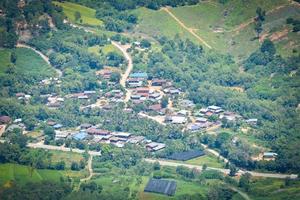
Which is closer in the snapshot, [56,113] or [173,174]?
[173,174]

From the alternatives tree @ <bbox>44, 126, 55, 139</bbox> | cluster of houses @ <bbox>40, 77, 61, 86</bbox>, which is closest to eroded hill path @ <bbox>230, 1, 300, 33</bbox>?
cluster of houses @ <bbox>40, 77, 61, 86</bbox>

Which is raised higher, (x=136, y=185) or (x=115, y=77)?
(x=115, y=77)

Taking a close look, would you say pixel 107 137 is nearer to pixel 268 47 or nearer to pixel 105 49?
pixel 105 49

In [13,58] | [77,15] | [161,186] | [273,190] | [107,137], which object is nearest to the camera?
[273,190]

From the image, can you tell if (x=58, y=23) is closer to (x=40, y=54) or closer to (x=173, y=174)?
(x=40, y=54)

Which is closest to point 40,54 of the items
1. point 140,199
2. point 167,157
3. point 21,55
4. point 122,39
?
point 21,55

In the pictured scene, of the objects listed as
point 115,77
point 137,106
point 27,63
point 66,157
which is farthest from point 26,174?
point 27,63
